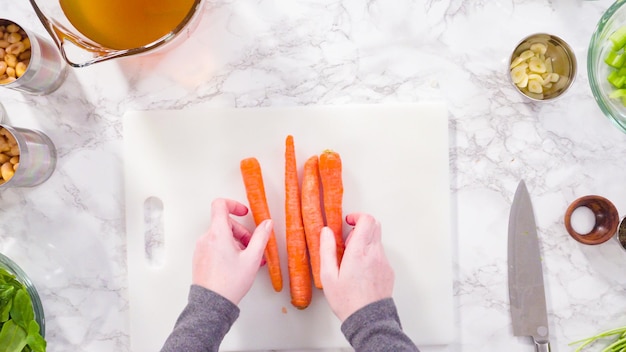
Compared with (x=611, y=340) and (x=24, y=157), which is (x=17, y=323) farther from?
(x=611, y=340)

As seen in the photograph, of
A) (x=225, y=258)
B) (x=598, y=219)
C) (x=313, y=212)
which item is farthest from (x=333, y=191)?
(x=598, y=219)

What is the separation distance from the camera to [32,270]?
4.67ft

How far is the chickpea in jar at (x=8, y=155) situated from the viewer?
1.29 m

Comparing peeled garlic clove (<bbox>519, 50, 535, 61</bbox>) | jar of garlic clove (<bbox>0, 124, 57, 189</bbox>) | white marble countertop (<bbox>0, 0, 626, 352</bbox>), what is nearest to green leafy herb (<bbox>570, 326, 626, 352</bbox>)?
white marble countertop (<bbox>0, 0, 626, 352</bbox>)

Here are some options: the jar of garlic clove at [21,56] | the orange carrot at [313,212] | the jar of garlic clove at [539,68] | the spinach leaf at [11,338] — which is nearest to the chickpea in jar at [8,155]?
the jar of garlic clove at [21,56]

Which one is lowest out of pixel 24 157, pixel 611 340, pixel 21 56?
pixel 611 340

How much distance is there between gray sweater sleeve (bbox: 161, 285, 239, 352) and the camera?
1154 mm

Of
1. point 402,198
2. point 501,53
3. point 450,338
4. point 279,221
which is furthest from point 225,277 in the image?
point 501,53

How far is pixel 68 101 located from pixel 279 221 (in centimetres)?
63

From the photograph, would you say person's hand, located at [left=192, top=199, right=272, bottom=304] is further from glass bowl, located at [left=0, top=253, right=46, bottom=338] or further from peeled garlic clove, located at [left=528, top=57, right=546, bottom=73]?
peeled garlic clove, located at [left=528, top=57, right=546, bottom=73]

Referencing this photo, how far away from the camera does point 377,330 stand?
1168mm

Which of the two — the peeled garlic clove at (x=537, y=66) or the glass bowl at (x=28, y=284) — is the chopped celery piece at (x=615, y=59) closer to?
the peeled garlic clove at (x=537, y=66)

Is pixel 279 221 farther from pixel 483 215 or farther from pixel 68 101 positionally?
pixel 68 101

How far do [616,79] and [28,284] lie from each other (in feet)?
5.03
